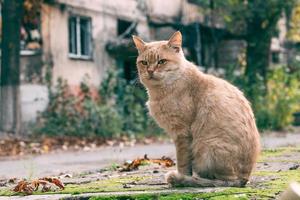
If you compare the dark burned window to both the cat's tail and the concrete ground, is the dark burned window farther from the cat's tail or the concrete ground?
the cat's tail

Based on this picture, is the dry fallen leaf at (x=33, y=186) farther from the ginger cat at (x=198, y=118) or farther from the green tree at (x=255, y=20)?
the green tree at (x=255, y=20)

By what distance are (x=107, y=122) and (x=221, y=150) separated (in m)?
12.6

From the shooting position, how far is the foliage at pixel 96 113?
17250 millimetres

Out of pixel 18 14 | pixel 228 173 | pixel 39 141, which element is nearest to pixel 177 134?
pixel 228 173

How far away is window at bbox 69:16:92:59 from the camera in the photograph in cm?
2080

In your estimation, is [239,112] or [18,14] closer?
[239,112]

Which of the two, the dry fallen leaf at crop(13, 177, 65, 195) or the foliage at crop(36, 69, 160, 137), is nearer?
the dry fallen leaf at crop(13, 177, 65, 195)

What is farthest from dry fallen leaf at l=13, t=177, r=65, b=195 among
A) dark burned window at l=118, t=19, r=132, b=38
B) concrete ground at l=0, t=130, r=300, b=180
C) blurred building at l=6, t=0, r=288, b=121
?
dark burned window at l=118, t=19, r=132, b=38

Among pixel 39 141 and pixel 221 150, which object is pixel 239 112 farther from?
pixel 39 141

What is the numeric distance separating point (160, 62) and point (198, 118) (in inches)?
22.6

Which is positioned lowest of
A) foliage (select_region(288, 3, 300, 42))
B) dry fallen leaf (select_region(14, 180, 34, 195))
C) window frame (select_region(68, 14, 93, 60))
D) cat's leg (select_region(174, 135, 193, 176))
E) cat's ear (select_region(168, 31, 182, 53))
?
dry fallen leaf (select_region(14, 180, 34, 195))

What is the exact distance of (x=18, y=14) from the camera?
54.9 feet

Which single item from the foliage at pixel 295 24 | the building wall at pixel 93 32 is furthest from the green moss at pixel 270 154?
the foliage at pixel 295 24

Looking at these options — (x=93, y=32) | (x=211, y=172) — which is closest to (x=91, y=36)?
(x=93, y=32)
